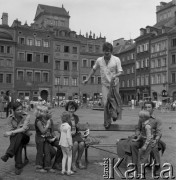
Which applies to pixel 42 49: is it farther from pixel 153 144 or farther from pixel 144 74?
pixel 153 144

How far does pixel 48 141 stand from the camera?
5.96 m

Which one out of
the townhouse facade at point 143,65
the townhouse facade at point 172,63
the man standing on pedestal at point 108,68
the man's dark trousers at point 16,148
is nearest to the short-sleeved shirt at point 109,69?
the man standing on pedestal at point 108,68

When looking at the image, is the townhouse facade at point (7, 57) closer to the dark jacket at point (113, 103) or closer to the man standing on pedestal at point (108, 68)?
the man standing on pedestal at point (108, 68)

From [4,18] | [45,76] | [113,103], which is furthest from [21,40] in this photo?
[113,103]

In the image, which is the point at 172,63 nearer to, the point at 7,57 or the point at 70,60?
Answer: the point at 70,60

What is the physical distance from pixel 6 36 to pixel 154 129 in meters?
52.4

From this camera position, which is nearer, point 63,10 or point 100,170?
point 100,170

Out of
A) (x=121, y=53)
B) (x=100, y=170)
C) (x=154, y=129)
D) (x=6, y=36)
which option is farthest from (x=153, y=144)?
(x=121, y=53)

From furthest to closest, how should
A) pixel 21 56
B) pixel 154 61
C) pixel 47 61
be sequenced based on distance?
1. pixel 47 61
2. pixel 154 61
3. pixel 21 56

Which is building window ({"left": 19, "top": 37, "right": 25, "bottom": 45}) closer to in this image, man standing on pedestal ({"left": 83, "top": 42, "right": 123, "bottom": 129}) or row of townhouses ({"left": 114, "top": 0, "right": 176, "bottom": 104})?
row of townhouses ({"left": 114, "top": 0, "right": 176, "bottom": 104})

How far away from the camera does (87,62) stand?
6394 cm

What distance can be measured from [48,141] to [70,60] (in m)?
56.6

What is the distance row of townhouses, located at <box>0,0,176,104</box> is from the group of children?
47814 millimetres

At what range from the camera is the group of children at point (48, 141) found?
5660 millimetres
